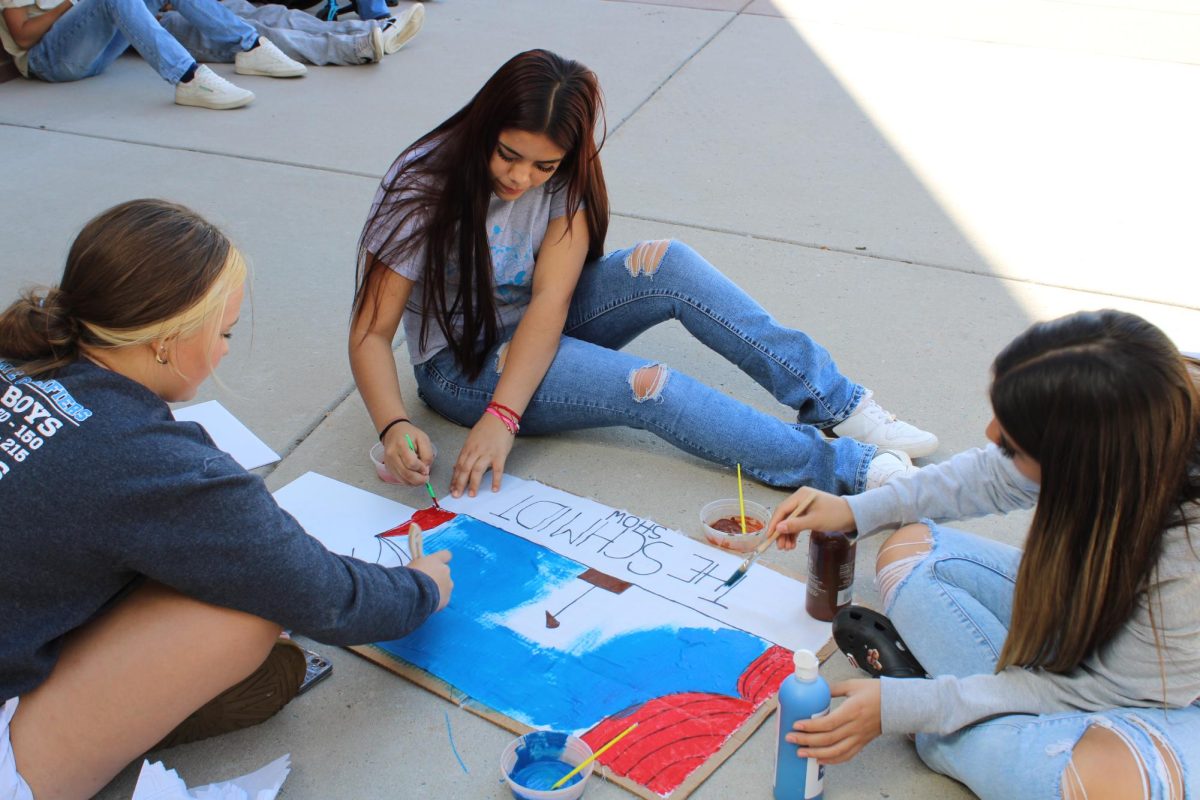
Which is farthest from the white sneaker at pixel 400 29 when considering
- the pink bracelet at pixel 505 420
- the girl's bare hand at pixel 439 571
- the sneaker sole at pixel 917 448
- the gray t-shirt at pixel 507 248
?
the girl's bare hand at pixel 439 571

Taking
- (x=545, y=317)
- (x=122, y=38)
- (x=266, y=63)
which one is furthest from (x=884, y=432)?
(x=122, y=38)

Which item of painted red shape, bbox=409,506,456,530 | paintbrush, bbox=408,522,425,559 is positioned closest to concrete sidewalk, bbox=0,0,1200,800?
painted red shape, bbox=409,506,456,530

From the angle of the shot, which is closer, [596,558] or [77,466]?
[77,466]

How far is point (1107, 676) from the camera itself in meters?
1.67

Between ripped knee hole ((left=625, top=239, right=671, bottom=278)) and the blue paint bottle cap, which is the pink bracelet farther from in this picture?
the blue paint bottle cap

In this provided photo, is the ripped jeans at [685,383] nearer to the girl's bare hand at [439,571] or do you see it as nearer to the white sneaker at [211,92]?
the girl's bare hand at [439,571]

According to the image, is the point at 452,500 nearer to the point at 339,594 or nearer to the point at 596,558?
the point at 596,558

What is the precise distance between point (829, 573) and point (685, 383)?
26.1 inches

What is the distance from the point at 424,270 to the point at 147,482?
1056mm

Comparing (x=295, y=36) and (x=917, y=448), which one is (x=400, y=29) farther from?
(x=917, y=448)

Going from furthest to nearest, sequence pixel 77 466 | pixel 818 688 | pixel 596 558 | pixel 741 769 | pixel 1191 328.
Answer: pixel 1191 328 → pixel 596 558 → pixel 741 769 → pixel 818 688 → pixel 77 466

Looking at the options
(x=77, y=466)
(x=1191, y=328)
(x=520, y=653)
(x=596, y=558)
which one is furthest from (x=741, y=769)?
(x=1191, y=328)

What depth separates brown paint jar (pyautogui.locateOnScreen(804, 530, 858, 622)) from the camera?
209 centimetres

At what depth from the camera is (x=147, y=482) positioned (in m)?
1.58
